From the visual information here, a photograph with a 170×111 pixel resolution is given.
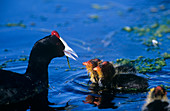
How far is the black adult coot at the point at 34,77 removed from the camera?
5152 mm

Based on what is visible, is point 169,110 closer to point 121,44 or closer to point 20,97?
point 20,97

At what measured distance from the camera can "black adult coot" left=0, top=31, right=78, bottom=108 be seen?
515 centimetres

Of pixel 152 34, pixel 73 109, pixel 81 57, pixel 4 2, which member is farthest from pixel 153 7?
pixel 73 109

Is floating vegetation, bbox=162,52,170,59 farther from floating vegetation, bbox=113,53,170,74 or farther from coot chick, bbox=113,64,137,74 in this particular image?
coot chick, bbox=113,64,137,74

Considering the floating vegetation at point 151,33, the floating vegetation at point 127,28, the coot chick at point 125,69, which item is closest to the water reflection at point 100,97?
the coot chick at point 125,69

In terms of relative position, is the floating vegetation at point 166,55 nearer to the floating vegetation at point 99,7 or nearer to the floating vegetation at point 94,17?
the floating vegetation at point 94,17

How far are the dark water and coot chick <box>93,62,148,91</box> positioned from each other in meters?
0.22

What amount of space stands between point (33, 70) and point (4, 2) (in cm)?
702

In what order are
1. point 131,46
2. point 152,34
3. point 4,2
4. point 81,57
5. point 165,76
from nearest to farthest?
point 165,76
point 81,57
point 131,46
point 152,34
point 4,2

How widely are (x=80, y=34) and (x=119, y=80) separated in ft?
12.1

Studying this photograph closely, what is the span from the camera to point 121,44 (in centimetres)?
828

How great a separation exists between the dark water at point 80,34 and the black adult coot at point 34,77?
281mm

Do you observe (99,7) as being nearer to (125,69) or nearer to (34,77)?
(125,69)

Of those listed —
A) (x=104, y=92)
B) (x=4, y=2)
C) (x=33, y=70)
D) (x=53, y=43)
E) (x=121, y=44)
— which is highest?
(x=4, y=2)
